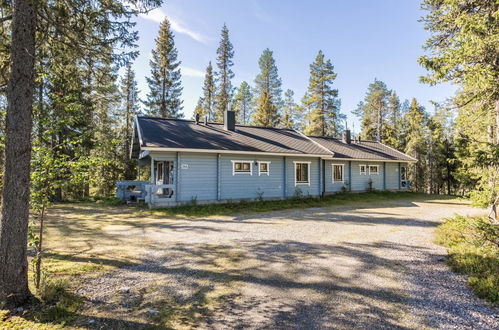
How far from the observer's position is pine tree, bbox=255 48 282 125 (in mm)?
33312

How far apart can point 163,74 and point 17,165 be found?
83.5 feet

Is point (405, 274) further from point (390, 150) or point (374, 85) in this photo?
point (374, 85)

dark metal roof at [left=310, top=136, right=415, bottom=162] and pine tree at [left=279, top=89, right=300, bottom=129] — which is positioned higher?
pine tree at [left=279, top=89, right=300, bottom=129]

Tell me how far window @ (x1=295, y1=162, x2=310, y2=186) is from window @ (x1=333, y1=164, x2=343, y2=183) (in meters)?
3.07

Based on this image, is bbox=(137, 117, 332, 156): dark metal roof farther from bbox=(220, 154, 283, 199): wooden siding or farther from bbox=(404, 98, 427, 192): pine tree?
bbox=(404, 98, 427, 192): pine tree

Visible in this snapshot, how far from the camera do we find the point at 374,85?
3856 centimetres

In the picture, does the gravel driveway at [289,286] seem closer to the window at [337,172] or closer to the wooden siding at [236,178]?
the wooden siding at [236,178]

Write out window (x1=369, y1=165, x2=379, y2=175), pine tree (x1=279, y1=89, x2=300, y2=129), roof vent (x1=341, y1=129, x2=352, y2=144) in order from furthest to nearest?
pine tree (x1=279, y1=89, x2=300, y2=129), roof vent (x1=341, y1=129, x2=352, y2=144), window (x1=369, y1=165, x2=379, y2=175)

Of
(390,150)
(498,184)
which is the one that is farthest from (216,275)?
(390,150)

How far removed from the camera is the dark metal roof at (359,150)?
18844mm

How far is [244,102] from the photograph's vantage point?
36.8m

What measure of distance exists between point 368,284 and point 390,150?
2209cm

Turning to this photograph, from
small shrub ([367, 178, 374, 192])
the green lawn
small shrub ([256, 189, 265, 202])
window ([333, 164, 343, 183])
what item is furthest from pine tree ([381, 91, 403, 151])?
the green lawn

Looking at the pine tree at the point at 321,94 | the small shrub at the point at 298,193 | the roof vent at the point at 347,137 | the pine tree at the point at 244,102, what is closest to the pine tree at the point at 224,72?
the pine tree at the point at 244,102
